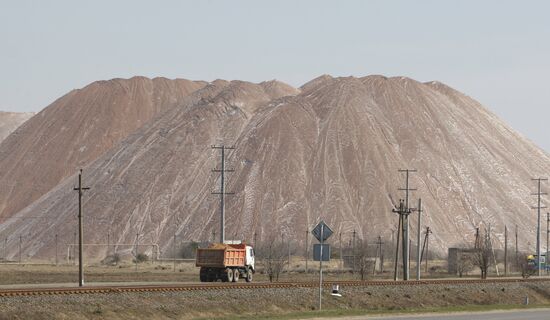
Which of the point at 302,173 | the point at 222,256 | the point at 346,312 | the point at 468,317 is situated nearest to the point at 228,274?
the point at 222,256

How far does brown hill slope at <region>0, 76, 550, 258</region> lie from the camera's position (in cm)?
15925

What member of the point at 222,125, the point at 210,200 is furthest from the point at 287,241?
the point at 222,125

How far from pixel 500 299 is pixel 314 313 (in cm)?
2096

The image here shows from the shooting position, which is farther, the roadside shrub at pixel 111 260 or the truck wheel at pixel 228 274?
the roadside shrub at pixel 111 260

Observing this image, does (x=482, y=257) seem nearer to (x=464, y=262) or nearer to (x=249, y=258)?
(x=464, y=262)

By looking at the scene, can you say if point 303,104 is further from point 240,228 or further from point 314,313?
point 314,313

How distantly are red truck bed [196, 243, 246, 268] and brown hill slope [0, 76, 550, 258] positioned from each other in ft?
282

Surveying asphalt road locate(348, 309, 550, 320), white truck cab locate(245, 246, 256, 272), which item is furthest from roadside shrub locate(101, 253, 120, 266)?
asphalt road locate(348, 309, 550, 320)

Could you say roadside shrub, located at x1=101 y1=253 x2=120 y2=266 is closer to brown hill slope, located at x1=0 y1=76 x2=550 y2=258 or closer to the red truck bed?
brown hill slope, located at x1=0 y1=76 x2=550 y2=258

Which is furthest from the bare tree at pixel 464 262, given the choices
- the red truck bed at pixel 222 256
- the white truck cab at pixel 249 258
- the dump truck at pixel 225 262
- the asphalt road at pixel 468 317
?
the asphalt road at pixel 468 317

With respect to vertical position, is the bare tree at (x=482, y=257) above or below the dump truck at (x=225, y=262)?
below

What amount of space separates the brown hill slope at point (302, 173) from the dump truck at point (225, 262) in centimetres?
8513

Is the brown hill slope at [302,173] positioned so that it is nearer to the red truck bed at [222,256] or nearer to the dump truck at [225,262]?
the dump truck at [225,262]

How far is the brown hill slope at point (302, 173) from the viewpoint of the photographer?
159 meters
